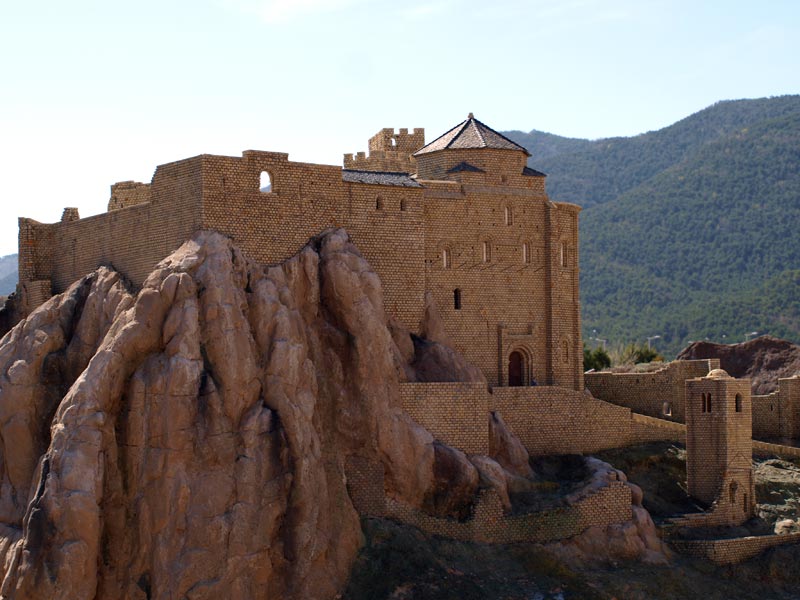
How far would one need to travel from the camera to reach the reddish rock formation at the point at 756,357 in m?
74.8

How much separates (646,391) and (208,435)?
23.4m

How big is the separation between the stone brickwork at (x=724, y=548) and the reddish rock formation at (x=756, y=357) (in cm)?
2336

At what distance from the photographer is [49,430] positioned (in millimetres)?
47250

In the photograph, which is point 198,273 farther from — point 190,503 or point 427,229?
point 427,229

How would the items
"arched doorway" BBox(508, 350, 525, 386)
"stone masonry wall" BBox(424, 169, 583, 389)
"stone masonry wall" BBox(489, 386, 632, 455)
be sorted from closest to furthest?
"stone masonry wall" BBox(489, 386, 632, 455) → "stone masonry wall" BBox(424, 169, 583, 389) → "arched doorway" BBox(508, 350, 525, 386)

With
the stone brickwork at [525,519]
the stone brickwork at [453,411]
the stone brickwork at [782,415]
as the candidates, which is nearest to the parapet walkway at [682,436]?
the stone brickwork at [782,415]

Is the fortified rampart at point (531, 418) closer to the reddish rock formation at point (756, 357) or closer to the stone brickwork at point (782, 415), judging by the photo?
the stone brickwork at point (782, 415)

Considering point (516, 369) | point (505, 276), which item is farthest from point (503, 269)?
point (516, 369)

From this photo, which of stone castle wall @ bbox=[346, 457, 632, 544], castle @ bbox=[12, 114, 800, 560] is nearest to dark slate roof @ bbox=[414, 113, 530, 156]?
castle @ bbox=[12, 114, 800, 560]

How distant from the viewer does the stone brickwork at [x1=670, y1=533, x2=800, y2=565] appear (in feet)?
166

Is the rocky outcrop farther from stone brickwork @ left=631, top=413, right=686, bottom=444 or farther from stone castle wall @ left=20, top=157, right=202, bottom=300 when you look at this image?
stone castle wall @ left=20, top=157, right=202, bottom=300

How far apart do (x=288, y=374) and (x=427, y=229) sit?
10.5m

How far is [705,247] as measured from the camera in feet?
429

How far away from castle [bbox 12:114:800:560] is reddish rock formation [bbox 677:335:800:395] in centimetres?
1421
